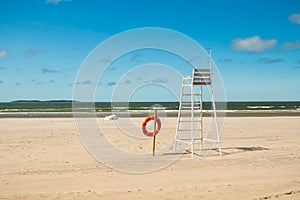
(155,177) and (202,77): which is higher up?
(202,77)

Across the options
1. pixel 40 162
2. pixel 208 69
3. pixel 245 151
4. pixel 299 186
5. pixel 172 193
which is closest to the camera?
pixel 172 193

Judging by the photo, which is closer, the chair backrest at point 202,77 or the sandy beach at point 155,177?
the sandy beach at point 155,177

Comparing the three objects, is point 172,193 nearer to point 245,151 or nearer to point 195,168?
point 195,168

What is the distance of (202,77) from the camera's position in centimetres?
1045

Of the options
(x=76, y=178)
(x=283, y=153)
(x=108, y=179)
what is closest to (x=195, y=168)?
(x=108, y=179)

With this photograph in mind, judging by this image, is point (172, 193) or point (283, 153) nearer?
point (172, 193)

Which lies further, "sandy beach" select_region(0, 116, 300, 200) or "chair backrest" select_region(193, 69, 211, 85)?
"chair backrest" select_region(193, 69, 211, 85)

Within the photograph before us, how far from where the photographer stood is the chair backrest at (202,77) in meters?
10.3

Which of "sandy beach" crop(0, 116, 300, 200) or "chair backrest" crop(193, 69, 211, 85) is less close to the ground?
"chair backrest" crop(193, 69, 211, 85)

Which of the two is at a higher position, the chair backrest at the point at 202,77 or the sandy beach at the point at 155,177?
the chair backrest at the point at 202,77

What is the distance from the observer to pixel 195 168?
28.2 ft

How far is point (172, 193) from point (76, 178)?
2224mm

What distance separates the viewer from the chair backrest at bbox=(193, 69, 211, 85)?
1033 cm

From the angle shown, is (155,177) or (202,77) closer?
(155,177)
